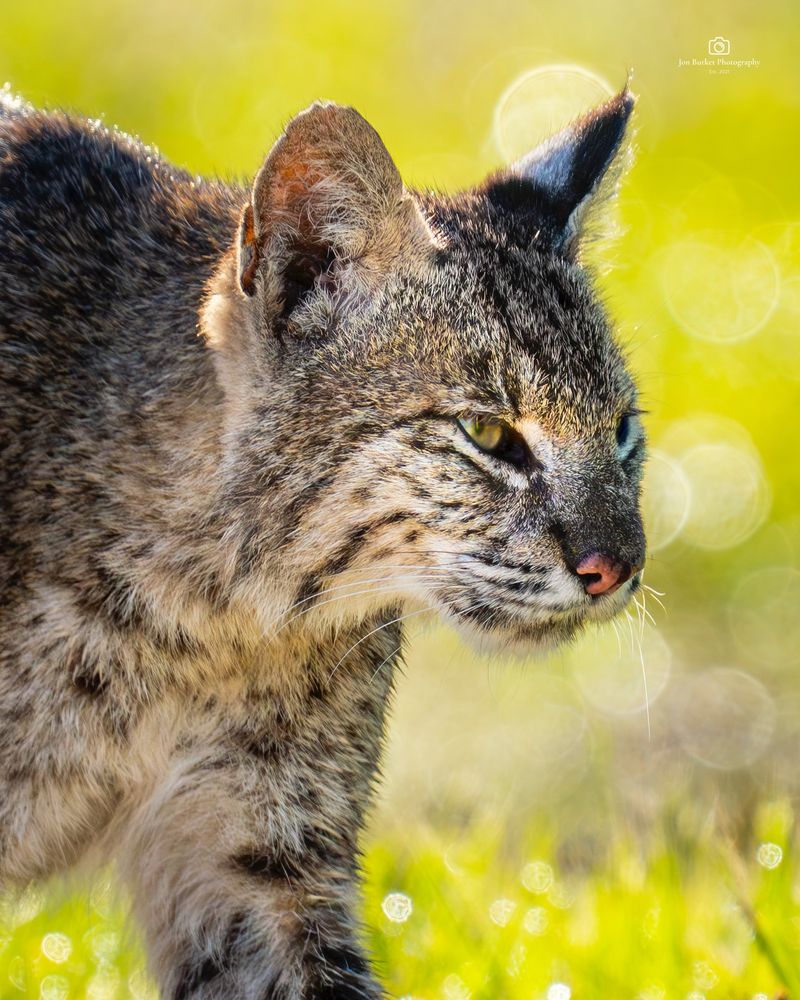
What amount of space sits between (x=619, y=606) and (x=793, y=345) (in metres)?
6.80

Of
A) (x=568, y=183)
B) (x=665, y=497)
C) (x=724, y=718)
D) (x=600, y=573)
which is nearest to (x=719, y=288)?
(x=665, y=497)

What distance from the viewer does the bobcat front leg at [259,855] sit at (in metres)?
3.82

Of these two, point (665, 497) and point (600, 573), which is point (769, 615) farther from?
point (600, 573)

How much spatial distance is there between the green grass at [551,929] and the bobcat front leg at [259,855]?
0.30 m

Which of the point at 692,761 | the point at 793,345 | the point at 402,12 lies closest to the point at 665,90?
the point at 402,12

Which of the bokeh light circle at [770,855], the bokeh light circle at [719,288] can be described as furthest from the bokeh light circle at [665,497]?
the bokeh light circle at [770,855]

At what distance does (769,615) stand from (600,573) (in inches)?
195

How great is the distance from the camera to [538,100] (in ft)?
31.8

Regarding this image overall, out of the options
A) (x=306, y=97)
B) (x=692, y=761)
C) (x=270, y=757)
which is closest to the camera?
(x=270, y=757)

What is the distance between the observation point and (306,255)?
12.4 feet

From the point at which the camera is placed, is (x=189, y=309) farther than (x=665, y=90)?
No

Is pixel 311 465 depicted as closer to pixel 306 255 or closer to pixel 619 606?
pixel 306 255

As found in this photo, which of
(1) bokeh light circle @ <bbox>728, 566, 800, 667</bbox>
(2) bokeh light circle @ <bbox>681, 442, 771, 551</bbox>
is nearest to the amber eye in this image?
(1) bokeh light circle @ <bbox>728, 566, 800, 667</bbox>

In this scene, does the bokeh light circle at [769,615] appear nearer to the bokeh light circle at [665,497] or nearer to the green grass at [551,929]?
the bokeh light circle at [665,497]
